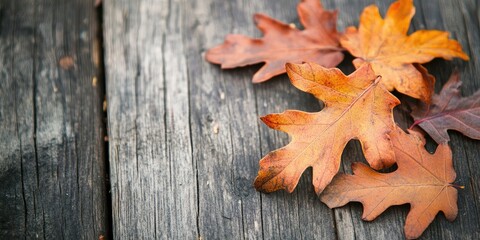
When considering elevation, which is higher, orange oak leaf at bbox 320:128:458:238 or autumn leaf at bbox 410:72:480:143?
autumn leaf at bbox 410:72:480:143

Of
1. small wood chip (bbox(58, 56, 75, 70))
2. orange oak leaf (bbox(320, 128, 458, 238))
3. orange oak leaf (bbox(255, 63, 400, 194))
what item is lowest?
orange oak leaf (bbox(320, 128, 458, 238))

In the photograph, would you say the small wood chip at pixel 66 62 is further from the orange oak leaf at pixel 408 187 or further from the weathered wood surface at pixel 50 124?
the orange oak leaf at pixel 408 187

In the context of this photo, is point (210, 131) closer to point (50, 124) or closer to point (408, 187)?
point (50, 124)

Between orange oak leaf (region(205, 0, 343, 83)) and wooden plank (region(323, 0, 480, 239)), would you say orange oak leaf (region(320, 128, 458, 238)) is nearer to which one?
wooden plank (region(323, 0, 480, 239))

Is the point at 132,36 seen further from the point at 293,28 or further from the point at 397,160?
the point at 397,160

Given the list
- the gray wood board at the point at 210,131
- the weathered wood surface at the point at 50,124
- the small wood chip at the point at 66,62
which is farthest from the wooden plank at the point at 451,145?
the small wood chip at the point at 66,62

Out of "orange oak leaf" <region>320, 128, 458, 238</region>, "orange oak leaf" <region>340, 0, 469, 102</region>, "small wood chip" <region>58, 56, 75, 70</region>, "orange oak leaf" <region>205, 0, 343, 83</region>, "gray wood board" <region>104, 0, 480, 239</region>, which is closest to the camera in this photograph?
"orange oak leaf" <region>320, 128, 458, 238</region>

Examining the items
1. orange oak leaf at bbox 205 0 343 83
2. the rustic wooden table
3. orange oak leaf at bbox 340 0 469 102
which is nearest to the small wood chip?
the rustic wooden table
